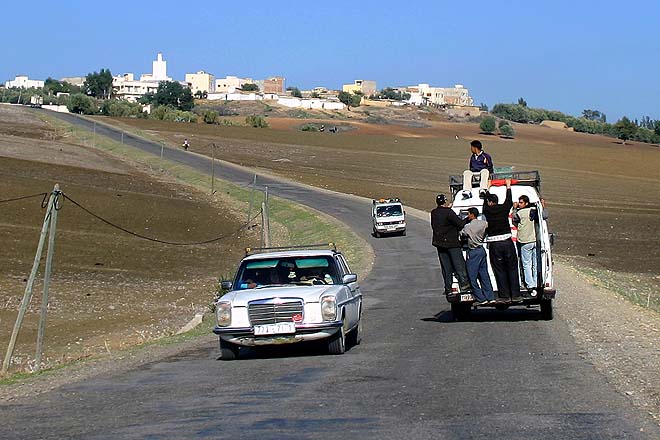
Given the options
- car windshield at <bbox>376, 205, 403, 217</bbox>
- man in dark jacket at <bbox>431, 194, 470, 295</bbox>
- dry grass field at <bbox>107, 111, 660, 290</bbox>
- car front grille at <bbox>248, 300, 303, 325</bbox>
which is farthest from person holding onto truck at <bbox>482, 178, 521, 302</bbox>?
car windshield at <bbox>376, 205, 403, 217</bbox>

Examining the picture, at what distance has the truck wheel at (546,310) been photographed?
61.9ft

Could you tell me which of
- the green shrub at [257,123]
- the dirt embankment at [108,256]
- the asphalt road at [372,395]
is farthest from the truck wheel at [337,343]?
the green shrub at [257,123]

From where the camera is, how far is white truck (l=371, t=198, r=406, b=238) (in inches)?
1998

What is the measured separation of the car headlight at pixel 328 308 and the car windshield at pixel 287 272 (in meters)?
1.04

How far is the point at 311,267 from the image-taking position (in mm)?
16797

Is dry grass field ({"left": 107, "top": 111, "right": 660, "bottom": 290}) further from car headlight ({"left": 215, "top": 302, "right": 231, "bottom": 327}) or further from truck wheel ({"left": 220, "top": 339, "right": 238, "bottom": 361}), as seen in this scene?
car headlight ({"left": 215, "top": 302, "right": 231, "bottom": 327})

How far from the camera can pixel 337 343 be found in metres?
15.6

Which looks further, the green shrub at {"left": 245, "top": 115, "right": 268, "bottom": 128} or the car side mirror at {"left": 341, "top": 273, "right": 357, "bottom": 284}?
the green shrub at {"left": 245, "top": 115, "right": 268, "bottom": 128}

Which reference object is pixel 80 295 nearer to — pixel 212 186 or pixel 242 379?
pixel 242 379

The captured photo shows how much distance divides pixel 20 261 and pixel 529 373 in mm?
26402

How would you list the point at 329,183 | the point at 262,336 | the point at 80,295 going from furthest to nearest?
the point at 329,183, the point at 80,295, the point at 262,336

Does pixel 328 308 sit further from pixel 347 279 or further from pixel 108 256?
pixel 108 256

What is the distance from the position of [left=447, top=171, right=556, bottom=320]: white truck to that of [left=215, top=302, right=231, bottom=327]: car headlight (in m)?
4.87

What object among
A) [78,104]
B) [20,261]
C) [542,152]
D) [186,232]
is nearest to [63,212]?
[186,232]
